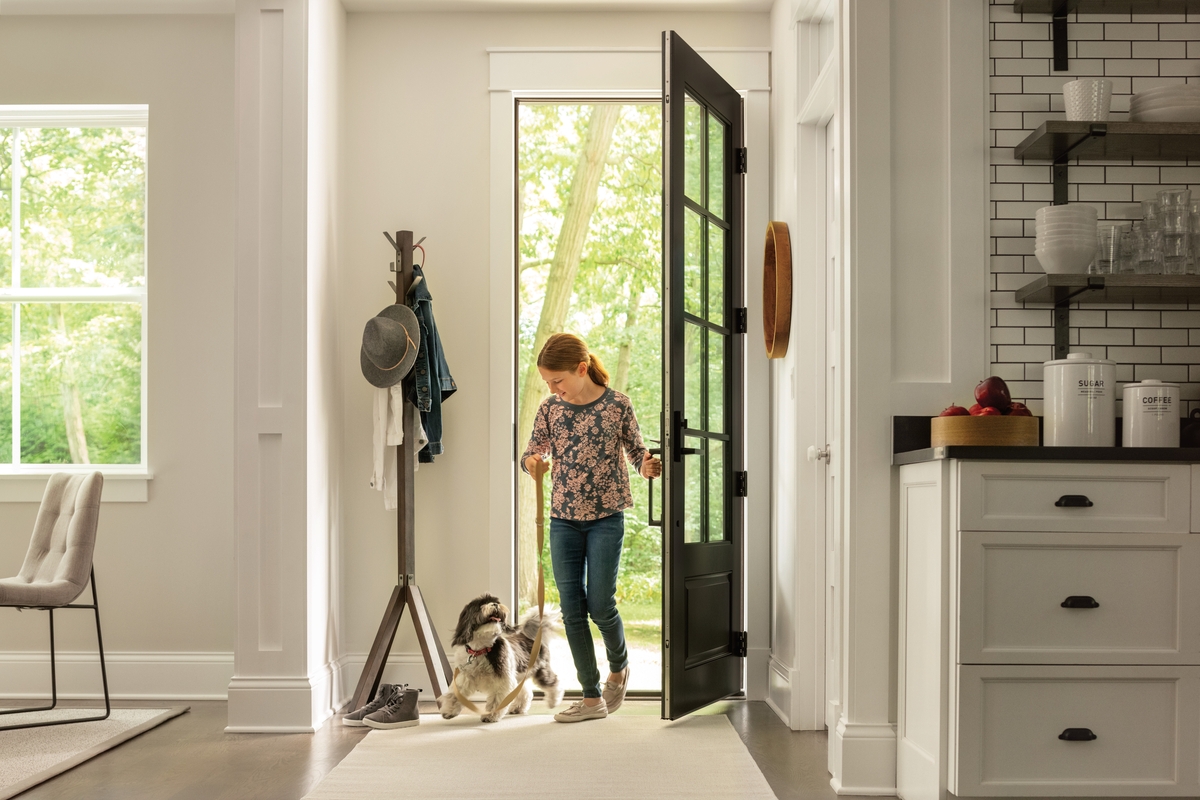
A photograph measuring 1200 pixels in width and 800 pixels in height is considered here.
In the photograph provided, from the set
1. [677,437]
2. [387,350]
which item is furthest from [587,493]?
[387,350]

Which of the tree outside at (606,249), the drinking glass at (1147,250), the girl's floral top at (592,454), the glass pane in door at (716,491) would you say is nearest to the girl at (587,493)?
the girl's floral top at (592,454)

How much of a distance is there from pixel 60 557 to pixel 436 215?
1952 mm

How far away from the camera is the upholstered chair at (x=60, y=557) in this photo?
341 cm

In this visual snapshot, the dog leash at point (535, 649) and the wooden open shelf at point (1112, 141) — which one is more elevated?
the wooden open shelf at point (1112, 141)

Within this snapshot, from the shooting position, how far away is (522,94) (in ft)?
13.6

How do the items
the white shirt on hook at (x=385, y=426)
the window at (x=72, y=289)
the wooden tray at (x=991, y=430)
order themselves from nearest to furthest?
the wooden tray at (x=991, y=430) < the white shirt on hook at (x=385, y=426) < the window at (x=72, y=289)

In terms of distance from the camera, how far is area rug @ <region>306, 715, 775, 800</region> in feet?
9.04

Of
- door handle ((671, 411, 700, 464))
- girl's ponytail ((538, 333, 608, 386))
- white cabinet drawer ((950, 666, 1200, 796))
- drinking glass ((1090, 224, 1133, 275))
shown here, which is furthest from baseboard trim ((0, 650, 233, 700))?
drinking glass ((1090, 224, 1133, 275))

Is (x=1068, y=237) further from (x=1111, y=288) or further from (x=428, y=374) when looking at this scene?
(x=428, y=374)

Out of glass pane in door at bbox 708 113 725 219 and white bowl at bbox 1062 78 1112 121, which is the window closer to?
glass pane in door at bbox 708 113 725 219

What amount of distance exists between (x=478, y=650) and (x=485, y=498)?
743 mm

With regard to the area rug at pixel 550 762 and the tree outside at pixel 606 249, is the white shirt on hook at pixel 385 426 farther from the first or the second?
the tree outside at pixel 606 249

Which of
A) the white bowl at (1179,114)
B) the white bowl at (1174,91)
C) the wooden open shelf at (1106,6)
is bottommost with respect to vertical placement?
the white bowl at (1179,114)

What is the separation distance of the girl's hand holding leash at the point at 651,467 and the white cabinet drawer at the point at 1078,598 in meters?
1.47
